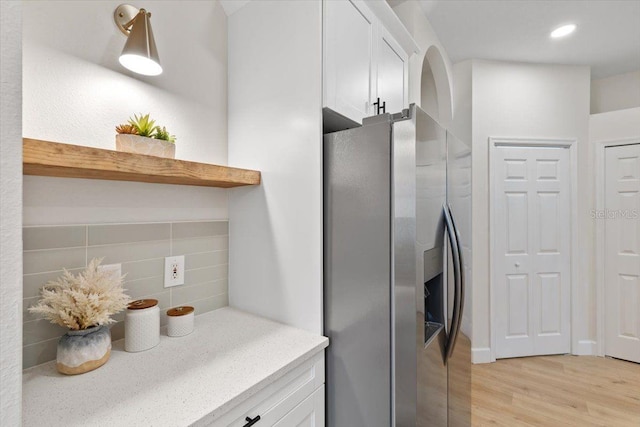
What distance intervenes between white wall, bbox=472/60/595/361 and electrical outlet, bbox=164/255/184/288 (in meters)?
2.60

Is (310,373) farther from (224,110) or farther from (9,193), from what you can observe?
(224,110)

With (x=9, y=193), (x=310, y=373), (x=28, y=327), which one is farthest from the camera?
(x=310, y=373)

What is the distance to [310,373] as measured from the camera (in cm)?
109

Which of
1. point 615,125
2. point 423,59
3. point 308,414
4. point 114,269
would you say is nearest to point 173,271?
point 114,269

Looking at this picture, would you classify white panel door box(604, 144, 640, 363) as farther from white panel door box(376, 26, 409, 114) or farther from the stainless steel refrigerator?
the stainless steel refrigerator

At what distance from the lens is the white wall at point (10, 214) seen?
0.45 meters

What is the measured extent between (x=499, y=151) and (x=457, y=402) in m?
2.34

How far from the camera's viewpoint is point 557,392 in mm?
2311

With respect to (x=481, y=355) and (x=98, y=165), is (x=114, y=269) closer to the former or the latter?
(x=98, y=165)

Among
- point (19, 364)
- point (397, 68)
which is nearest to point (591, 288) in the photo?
point (397, 68)

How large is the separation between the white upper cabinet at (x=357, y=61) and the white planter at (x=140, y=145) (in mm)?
620

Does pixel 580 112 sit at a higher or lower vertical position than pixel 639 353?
higher

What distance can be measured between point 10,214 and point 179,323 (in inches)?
31.9

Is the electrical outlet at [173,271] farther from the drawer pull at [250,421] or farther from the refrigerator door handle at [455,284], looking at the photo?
the refrigerator door handle at [455,284]
